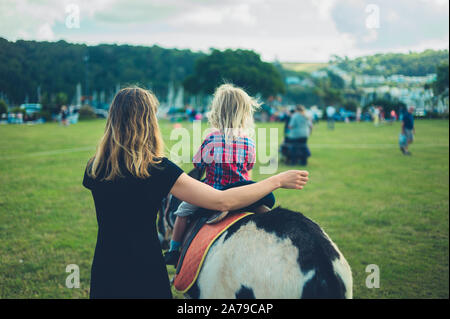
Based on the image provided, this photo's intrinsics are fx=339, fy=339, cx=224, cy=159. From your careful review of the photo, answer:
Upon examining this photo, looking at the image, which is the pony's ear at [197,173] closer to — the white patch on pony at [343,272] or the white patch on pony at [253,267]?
the white patch on pony at [253,267]

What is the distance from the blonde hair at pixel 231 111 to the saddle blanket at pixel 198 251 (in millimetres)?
734

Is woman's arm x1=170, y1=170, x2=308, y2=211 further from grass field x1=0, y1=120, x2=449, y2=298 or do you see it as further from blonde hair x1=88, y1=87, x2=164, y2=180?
grass field x1=0, y1=120, x2=449, y2=298

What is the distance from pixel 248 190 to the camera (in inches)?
88.7

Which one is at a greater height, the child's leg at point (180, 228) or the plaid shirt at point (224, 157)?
the plaid shirt at point (224, 157)

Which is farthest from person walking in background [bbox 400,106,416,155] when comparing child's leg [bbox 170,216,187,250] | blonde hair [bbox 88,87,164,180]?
blonde hair [bbox 88,87,164,180]

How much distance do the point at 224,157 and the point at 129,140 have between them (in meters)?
1.01

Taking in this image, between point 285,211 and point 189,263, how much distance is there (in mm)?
793

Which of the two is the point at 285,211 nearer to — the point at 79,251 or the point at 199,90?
the point at 79,251

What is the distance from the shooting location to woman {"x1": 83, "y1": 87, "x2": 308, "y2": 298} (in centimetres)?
208

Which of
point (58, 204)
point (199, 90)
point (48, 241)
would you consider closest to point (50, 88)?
point (48, 241)

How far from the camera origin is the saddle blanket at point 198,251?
237 centimetres

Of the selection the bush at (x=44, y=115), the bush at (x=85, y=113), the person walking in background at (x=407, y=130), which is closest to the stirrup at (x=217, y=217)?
the person walking in background at (x=407, y=130)

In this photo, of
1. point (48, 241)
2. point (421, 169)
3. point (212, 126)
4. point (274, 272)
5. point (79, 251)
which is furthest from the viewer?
point (421, 169)

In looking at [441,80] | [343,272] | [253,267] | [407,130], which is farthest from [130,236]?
[407,130]
